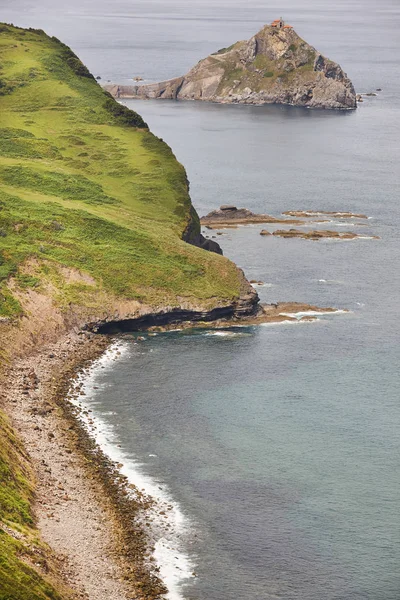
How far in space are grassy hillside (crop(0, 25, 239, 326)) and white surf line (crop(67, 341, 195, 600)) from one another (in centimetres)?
2298

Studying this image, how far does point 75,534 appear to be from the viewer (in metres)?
88.4

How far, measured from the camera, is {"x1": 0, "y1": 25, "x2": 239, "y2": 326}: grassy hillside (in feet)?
477

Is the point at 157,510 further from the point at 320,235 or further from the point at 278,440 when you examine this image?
the point at 320,235

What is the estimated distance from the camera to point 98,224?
15712 cm

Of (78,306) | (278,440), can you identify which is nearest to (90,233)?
(78,306)

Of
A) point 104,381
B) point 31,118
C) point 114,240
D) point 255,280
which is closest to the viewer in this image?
point 104,381

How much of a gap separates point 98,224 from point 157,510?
6970cm

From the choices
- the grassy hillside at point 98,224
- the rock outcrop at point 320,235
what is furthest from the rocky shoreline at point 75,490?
the rock outcrop at point 320,235

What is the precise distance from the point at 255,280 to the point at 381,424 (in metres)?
55.7

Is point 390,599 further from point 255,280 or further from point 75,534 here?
point 255,280

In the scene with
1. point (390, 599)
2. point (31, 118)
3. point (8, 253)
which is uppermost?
point (31, 118)

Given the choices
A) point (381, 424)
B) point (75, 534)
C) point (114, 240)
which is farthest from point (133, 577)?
point (114, 240)

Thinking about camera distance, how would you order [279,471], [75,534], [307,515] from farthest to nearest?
[279,471] < [307,515] < [75,534]

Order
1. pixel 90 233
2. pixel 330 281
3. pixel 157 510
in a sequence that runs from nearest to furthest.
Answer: pixel 157 510 < pixel 90 233 < pixel 330 281
